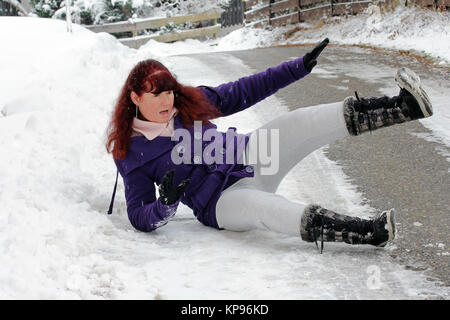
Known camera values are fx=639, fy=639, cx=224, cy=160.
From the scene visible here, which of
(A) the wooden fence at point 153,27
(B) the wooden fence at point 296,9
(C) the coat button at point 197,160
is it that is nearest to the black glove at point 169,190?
(C) the coat button at point 197,160

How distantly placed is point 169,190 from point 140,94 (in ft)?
2.16

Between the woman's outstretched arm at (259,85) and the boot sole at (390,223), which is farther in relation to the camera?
the woman's outstretched arm at (259,85)

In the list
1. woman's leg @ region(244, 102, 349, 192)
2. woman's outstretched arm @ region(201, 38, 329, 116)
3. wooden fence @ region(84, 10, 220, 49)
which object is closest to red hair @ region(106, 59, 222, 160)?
woman's outstretched arm @ region(201, 38, 329, 116)

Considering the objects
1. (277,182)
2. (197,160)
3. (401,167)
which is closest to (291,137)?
(277,182)

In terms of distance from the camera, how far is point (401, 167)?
4633 mm

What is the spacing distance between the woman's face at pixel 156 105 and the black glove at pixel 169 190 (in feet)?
1.71

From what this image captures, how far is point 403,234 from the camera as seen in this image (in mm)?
3346

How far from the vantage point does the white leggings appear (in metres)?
3.15

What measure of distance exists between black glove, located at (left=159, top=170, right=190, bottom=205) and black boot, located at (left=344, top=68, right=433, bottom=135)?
0.93m

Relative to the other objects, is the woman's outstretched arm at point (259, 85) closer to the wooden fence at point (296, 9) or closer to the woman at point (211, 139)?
the woman at point (211, 139)

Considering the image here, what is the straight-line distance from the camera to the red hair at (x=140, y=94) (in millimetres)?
3453

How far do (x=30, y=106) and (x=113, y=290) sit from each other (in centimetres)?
364

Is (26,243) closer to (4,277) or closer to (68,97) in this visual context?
(4,277)

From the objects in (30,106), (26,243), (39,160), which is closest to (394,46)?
(30,106)
